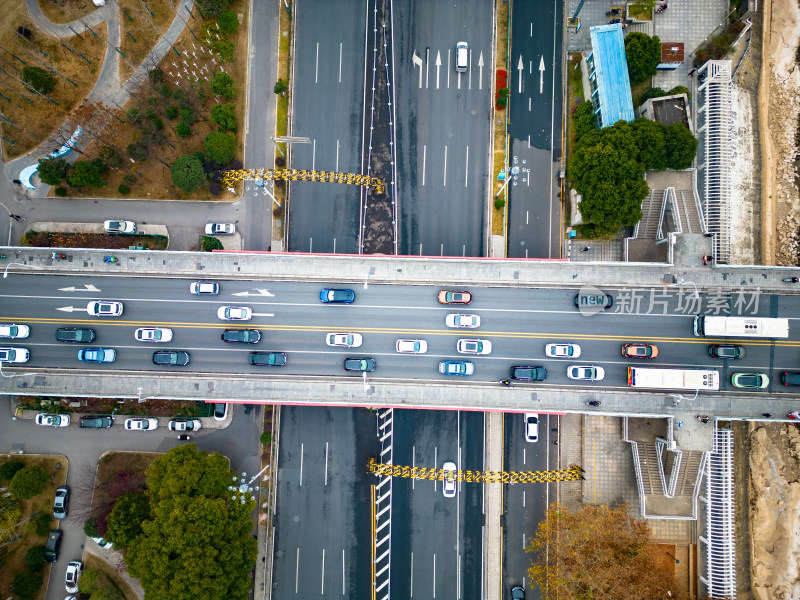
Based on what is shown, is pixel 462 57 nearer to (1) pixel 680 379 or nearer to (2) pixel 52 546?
(1) pixel 680 379

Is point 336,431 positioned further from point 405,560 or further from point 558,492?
point 558,492

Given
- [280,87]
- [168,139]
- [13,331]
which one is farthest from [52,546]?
[280,87]

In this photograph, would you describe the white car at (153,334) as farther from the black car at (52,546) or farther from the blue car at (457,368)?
the blue car at (457,368)

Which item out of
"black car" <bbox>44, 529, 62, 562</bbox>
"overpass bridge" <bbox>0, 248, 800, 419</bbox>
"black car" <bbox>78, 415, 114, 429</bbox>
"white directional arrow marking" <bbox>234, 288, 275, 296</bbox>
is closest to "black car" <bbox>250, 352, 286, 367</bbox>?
"overpass bridge" <bbox>0, 248, 800, 419</bbox>

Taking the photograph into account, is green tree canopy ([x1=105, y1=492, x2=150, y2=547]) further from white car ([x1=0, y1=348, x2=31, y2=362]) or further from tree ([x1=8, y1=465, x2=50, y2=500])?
white car ([x1=0, y1=348, x2=31, y2=362])

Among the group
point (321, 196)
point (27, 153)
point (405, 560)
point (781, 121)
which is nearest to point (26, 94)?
point (27, 153)

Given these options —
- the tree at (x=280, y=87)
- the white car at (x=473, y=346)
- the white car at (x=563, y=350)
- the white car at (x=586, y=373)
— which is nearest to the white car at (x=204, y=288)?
the tree at (x=280, y=87)
